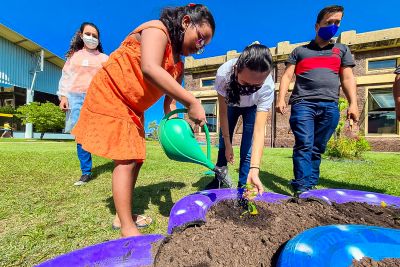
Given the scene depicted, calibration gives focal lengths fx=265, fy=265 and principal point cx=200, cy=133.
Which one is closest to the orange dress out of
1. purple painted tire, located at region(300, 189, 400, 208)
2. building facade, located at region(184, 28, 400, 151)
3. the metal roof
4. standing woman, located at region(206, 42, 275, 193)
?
standing woman, located at region(206, 42, 275, 193)

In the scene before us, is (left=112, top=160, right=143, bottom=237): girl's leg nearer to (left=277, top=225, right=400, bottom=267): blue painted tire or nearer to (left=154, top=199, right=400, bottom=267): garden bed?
(left=154, top=199, right=400, bottom=267): garden bed

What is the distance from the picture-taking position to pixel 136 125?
1.58 m

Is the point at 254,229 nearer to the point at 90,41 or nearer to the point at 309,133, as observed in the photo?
the point at 309,133

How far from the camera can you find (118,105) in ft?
4.87

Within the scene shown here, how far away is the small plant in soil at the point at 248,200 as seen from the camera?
1.55 meters

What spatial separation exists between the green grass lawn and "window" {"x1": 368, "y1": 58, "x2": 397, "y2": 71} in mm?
9221

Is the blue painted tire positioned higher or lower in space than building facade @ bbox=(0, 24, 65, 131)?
lower

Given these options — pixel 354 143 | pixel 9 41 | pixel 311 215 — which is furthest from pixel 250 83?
pixel 9 41

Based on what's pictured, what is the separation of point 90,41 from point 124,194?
2255 millimetres

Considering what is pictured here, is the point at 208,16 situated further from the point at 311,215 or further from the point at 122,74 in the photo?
the point at 311,215

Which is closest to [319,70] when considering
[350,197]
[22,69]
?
[350,197]

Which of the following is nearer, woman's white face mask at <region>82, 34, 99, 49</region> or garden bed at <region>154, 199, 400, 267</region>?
garden bed at <region>154, 199, 400, 267</region>

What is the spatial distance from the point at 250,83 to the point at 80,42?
2.34 metres

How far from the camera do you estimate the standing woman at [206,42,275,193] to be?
1.55 meters
